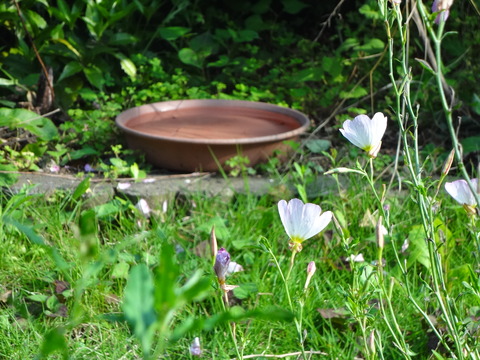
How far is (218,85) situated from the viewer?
3.61 m

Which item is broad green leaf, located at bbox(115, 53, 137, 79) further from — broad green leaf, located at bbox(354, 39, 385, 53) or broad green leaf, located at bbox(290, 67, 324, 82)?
broad green leaf, located at bbox(354, 39, 385, 53)

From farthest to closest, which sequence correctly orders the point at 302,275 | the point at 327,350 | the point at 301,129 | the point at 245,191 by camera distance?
the point at 301,129, the point at 245,191, the point at 302,275, the point at 327,350

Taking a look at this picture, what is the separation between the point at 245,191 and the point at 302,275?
80 centimetres

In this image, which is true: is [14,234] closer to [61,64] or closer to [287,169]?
[287,169]

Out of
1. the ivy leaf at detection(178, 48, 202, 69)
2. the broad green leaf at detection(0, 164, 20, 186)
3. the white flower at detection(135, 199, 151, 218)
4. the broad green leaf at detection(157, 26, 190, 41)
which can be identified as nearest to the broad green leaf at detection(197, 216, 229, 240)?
the white flower at detection(135, 199, 151, 218)

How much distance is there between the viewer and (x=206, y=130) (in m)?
3.21

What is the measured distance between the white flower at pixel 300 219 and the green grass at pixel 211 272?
6.1 inches

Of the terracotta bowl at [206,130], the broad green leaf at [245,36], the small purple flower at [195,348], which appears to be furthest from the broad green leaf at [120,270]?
the broad green leaf at [245,36]

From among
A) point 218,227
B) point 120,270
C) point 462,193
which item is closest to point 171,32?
point 218,227

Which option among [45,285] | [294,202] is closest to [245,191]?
[45,285]

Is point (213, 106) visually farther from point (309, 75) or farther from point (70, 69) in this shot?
point (70, 69)

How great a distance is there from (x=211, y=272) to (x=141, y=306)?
1.24 metres

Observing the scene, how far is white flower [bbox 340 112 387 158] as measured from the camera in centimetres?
107

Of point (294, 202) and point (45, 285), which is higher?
point (294, 202)
